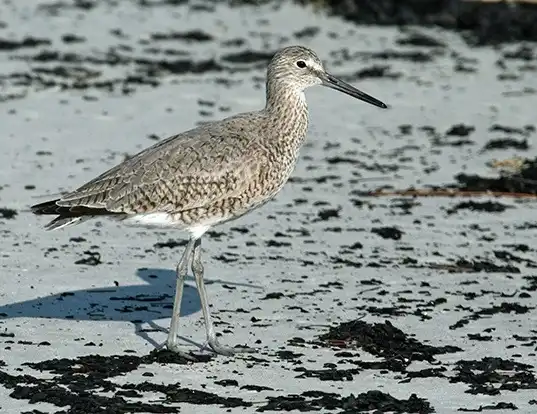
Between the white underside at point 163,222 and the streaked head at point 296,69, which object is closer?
the white underside at point 163,222

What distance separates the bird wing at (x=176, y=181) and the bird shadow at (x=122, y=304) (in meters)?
0.85

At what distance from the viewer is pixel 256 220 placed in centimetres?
1140

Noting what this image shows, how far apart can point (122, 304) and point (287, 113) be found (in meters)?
1.64

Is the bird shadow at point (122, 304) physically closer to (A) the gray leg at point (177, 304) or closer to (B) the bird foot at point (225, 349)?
(A) the gray leg at point (177, 304)

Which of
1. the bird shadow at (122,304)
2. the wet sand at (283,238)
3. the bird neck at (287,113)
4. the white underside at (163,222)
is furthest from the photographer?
the bird shadow at (122,304)

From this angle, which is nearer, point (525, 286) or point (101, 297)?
point (101, 297)

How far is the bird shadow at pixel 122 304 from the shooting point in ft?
29.2

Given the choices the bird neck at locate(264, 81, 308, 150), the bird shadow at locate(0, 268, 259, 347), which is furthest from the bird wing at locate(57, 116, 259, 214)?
the bird shadow at locate(0, 268, 259, 347)

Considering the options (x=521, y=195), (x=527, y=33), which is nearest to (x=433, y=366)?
(x=521, y=195)

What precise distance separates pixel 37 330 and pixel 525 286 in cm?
348

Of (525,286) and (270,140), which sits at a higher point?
(270,140)

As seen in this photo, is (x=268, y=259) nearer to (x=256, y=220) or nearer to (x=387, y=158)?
(x=256, y=220)

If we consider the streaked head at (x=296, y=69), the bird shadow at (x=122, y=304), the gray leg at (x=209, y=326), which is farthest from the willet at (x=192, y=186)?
the bird shadow at (x=122, y=304)

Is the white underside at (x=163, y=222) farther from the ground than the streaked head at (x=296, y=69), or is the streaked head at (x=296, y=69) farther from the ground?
the streaked head at (x=296, y=69)
